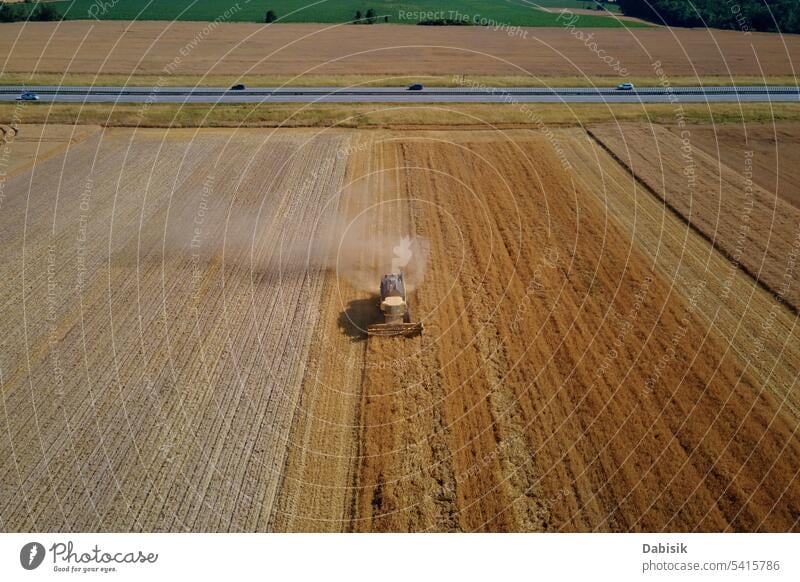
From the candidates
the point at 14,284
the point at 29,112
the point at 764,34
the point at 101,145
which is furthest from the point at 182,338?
the point at 764,34

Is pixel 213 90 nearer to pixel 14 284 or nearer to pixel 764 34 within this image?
pixel 14 284
